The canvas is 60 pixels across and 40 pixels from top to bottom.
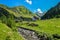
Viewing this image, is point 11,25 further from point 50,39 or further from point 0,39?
point 0,39

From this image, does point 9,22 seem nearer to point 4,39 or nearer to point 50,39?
point 50,39

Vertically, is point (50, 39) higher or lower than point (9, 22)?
lower

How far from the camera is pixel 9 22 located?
111438mm

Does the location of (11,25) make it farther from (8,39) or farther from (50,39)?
(8,39)

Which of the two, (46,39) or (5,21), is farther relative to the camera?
(5,21)

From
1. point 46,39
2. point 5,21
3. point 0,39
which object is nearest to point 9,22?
Result: point 5,21

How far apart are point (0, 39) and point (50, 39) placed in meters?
31.9

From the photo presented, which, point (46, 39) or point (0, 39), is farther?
point (46, 39)

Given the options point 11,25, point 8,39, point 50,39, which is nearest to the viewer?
point 8,39

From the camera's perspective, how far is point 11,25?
4259 inches

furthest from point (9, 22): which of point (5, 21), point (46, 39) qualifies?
point (46, 39)

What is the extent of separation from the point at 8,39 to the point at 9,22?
5487 centimetres

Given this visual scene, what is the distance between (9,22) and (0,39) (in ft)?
174

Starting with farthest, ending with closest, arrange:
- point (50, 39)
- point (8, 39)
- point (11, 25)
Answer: point (11, 25) < point (50, 39) < point (8, 39)
